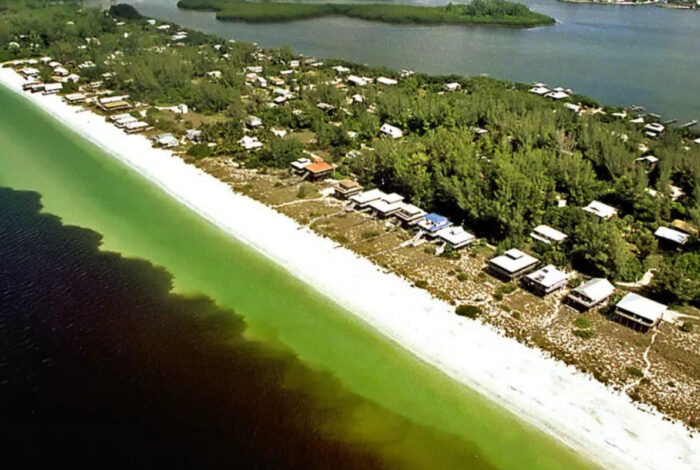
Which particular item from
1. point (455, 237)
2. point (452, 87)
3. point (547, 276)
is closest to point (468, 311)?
point (547, 276)

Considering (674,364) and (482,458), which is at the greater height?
(674,364)

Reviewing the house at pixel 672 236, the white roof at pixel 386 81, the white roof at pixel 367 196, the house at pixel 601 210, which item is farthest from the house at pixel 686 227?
the white roof at pixel 386 81

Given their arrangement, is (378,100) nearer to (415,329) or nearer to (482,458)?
(415,329)

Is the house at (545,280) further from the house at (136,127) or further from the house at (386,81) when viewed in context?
the house at (386,81)

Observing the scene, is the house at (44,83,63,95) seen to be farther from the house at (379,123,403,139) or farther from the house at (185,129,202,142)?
the house at (379,123,403,139)

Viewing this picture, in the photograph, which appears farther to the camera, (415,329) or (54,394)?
(415,329)

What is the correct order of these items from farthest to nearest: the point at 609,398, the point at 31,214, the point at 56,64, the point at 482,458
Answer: the point at 56,64 < the point at 31,214 < the point at 609,398 < the point at 482,458

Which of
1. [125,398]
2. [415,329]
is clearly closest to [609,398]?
[415,329]
